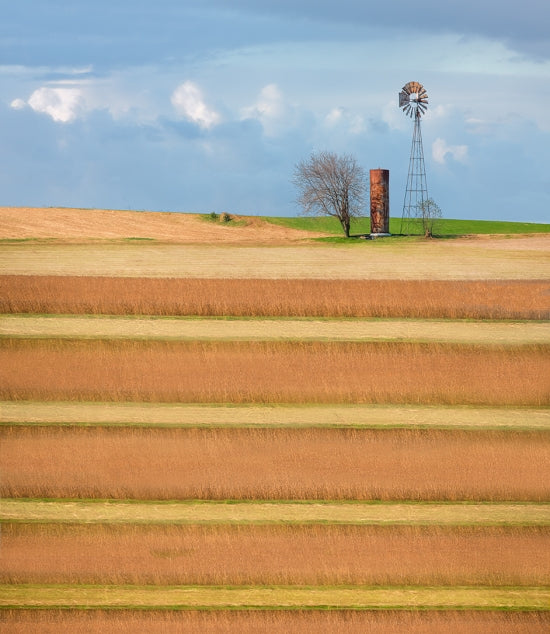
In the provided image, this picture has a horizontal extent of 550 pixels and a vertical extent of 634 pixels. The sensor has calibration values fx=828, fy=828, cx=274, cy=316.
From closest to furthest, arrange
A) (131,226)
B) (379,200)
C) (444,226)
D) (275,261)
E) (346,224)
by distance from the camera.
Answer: (275,261) → (379,200) → (346,224) → (131,226) → (444,226)

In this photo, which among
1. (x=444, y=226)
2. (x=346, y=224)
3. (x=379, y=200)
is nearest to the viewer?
(x=379, y=200)

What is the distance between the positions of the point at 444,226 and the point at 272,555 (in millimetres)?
42450

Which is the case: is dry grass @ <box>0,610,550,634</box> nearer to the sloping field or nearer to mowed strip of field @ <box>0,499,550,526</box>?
mowed strip of field @ <box>0,499,550,526</box>

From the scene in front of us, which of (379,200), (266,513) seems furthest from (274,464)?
(379,200)

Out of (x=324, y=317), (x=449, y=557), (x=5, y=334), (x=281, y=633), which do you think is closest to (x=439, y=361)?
(x=324, y=317)

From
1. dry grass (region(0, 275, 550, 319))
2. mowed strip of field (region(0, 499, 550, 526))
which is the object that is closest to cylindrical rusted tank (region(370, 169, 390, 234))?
dry grass (region(0, 275, 550, 319))

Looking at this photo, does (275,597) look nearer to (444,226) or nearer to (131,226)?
(131,226)

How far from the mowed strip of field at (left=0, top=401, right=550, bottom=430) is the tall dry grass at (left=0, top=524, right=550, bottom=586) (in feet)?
1.49

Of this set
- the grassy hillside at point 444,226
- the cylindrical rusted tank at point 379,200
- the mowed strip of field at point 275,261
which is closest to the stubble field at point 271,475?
the mowed strip of field at point 275,261

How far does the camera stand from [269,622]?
3.66 meters

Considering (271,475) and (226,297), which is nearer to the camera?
(271,475)

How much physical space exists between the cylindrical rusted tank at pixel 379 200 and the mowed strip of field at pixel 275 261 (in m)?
30.8

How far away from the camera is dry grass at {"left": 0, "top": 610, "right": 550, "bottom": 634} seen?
3641 mm

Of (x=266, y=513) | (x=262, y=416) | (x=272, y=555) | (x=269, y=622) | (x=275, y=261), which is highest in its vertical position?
(x=275, y=261)
